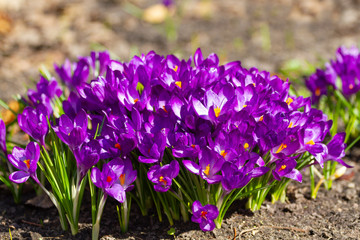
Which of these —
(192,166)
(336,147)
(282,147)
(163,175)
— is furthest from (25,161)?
(336,147)

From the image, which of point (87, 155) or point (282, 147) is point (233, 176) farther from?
point (87, 155)

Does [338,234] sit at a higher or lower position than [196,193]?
lower

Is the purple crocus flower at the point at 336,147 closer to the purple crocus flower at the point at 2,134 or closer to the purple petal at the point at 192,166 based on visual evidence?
the purple petal at the point at 192,166

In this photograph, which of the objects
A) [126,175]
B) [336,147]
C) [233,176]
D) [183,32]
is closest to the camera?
[233,176]

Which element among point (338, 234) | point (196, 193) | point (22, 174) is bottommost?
point (338, 234)

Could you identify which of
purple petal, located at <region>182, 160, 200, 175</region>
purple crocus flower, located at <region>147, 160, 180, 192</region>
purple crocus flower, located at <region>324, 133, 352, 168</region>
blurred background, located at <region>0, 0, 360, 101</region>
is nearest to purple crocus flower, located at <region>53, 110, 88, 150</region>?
purple crocus flower, located at <region>147, 160, 180, 192</region>

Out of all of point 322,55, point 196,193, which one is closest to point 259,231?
point 196,193

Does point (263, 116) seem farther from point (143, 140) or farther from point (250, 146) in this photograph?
point (143, 140)
